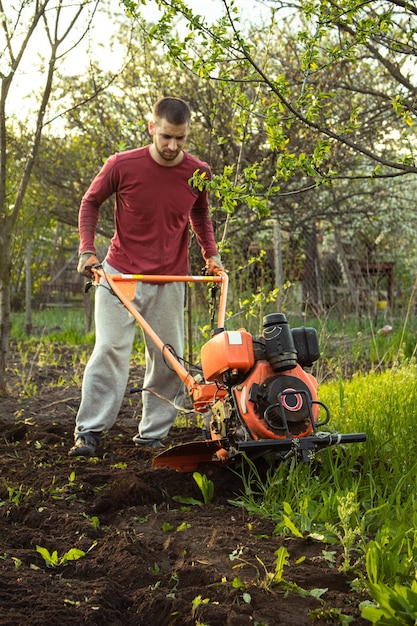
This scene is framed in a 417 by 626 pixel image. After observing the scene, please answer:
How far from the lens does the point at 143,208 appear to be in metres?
4.22

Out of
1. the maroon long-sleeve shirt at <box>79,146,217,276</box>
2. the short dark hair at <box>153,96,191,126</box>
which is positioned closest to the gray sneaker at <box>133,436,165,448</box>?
the maroon long-sleeve shirt at <box>79,146,217,276</box>

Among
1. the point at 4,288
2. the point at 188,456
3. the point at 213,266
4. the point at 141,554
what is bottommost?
the point at 141,554

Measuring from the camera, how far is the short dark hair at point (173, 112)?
3900 mm

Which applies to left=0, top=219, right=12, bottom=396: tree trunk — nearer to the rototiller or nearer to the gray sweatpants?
the gray sweatpants

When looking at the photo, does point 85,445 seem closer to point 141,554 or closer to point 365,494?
point 365,494

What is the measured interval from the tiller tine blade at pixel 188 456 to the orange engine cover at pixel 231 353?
1.30 ft

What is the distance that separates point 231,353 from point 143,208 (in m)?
1.35

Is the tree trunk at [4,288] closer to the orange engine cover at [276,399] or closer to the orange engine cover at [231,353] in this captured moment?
the orange engine cover at [231,353]

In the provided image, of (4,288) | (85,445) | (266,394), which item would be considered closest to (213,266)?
(85,445)

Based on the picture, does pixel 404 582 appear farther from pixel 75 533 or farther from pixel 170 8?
pixel 170 8

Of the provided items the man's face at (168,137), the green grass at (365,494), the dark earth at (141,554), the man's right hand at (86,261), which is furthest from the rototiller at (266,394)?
the man's face at (168,137)

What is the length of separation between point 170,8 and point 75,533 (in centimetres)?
222

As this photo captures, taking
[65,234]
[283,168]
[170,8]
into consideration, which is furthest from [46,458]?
[65,234]

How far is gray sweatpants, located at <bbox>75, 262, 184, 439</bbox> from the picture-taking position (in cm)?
424
